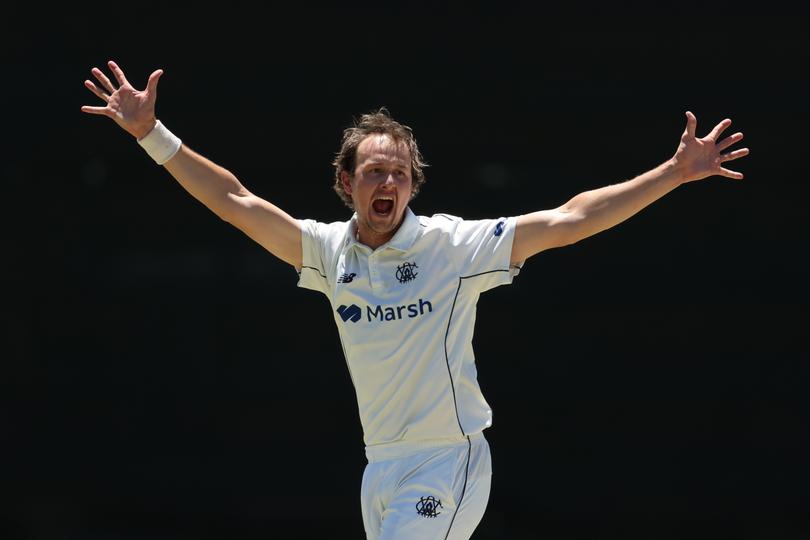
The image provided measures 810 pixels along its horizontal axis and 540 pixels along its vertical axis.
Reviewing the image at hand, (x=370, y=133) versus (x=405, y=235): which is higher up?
(x=370, y=133)

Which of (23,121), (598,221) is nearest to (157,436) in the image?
(23,121)

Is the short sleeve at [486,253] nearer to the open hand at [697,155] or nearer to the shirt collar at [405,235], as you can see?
the shirt collar at [405,235]

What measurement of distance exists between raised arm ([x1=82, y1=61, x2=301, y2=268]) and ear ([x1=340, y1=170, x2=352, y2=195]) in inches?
10.0

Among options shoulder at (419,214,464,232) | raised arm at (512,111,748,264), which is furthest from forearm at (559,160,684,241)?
shoulder at (419,214,464,232)

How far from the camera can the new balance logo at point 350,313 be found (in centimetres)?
450

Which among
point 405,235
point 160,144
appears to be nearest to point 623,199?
point 405,235

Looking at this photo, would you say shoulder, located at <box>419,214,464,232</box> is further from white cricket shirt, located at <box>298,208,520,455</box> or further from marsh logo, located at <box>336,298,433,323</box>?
marsh logo, located at <box>336,298,433,323</box>

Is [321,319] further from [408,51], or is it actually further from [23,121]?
[23,121]

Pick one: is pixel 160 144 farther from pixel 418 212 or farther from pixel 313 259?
pixel 418 212

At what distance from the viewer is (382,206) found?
4570 mm

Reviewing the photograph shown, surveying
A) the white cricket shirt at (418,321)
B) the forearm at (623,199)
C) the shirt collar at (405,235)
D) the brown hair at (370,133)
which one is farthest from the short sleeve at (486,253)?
the brown hair at (370,133)

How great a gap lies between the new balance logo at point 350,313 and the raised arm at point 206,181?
12.9 inches

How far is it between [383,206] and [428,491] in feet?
3.41

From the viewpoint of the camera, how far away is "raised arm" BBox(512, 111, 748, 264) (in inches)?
177
